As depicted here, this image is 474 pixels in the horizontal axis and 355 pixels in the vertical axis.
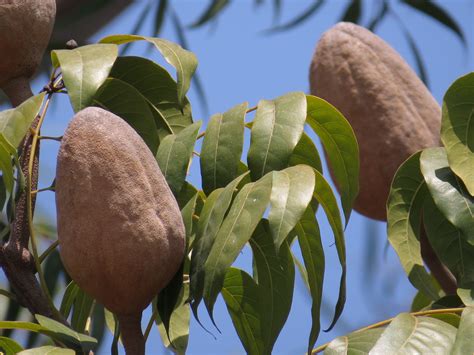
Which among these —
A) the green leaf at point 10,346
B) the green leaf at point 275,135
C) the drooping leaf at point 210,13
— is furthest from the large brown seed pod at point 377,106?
the drooping leaf at point 210,13

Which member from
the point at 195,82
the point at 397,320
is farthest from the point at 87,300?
the point at 195,82

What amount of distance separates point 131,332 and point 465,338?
0.29 metres

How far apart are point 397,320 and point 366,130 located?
1.26 ft

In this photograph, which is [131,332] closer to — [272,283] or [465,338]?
[272,283]

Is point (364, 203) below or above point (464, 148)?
below

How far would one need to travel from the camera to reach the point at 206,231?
938 millimetres

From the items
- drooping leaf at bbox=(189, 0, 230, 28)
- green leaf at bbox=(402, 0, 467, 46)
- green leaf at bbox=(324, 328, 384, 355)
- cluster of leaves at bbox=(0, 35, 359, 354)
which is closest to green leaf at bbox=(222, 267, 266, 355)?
cluster of leaves at bbox=(0, 35, 359, 354)

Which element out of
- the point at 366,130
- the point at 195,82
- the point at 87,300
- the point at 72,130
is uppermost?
the point at 72,130

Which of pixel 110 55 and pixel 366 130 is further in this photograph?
pixel 366 130

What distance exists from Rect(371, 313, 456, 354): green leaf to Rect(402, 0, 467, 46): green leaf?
181 centimetres

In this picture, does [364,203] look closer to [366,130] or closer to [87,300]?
[366,130]

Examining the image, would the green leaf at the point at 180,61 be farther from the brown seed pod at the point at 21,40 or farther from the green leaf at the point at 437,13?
the green leaf at the point at 437,13

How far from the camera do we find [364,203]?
53.2 inches

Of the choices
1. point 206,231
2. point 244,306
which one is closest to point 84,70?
point 206,231
